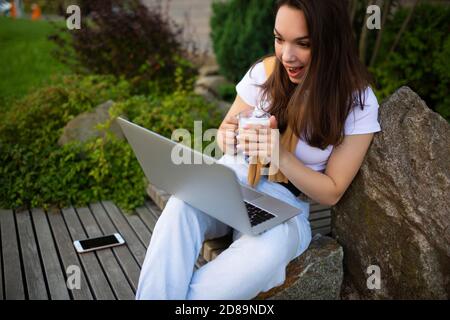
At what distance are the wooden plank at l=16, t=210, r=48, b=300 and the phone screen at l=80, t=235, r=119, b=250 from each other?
10.4 inches

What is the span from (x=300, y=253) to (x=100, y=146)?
1.98m

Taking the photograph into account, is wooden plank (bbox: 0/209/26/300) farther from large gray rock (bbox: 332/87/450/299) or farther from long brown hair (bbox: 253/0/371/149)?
large gray rock (bbox: 332/87/450/299)

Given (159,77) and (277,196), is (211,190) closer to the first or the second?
(277,196)

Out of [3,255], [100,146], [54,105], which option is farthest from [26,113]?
[3,255]

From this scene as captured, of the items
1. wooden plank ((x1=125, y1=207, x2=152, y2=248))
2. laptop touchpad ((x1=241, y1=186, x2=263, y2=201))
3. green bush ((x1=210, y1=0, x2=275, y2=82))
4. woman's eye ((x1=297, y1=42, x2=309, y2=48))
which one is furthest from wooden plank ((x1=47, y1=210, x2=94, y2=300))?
green bush ((x1=210, y1=0, x2=275, y2=82))

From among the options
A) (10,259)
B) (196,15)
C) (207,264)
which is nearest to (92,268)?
(10,259)

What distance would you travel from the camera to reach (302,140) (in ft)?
6.96

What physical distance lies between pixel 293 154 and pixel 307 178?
0.18 meters

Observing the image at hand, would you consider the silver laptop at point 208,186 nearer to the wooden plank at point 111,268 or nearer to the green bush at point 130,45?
the wooden plank at point 111,268

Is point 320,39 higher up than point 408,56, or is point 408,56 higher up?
point 320,39

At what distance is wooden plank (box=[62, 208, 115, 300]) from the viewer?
2471mm

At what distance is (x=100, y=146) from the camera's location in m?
3.58

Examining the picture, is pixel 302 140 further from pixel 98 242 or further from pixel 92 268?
pixel 98 242

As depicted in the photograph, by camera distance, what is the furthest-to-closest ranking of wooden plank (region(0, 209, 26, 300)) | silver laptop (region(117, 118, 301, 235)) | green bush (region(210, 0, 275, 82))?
green bush (region(210, 0, 275, 82)) → wooden plank (region(0, 209, 26, 300)) → silver laptop (region(117, 118, 301, 235))
